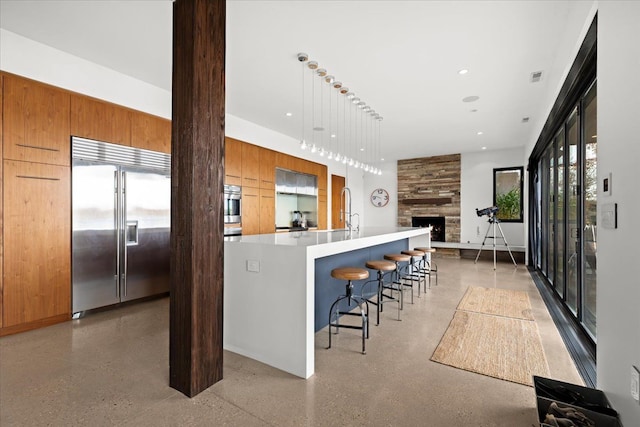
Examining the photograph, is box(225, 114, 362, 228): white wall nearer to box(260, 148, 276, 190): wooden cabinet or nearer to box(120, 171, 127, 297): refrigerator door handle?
box(260, 148, 276, 190): wooden cabinet

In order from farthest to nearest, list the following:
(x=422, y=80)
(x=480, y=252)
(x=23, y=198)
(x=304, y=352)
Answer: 1. (x=480, y=252)
2. (x=422, y=80)
3. (x=23, y=198)
4. (x=304, y=352)

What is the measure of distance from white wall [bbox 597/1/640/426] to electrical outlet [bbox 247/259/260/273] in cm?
216

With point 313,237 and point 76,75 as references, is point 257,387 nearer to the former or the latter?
point 313,237

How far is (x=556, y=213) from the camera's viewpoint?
4.14 metres

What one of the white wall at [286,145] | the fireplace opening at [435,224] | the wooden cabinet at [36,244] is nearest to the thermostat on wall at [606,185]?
the wooden cabinet at [36,244]

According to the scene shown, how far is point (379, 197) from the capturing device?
33.1 ft

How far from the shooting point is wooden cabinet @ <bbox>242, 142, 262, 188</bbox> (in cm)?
562

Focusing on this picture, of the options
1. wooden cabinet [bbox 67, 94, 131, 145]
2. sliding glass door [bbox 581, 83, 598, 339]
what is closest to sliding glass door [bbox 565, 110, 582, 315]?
sliding glass door [bbox 581, 83, 598, 339]

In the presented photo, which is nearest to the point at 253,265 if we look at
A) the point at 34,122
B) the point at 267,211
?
the point at 34,122

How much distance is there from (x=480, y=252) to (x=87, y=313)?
8.01 meters

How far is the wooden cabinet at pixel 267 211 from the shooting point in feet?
19.7

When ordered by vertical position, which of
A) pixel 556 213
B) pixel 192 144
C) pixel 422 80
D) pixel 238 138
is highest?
pixel 422 80

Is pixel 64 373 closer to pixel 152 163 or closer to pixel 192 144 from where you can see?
pixel 192 144

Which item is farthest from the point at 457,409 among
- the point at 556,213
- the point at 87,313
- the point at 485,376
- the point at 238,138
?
the point at 238,138
